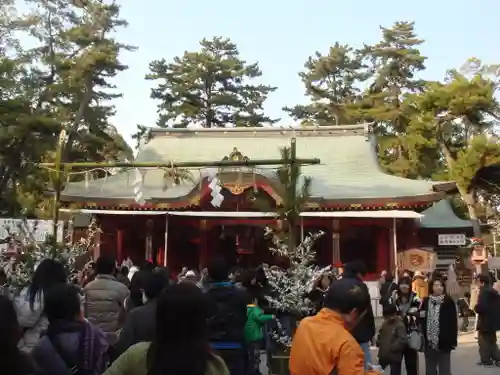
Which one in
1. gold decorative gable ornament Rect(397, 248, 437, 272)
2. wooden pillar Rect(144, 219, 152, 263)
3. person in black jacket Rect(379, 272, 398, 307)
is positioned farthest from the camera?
wooden pillar Rect(144, 219, 152, 263)

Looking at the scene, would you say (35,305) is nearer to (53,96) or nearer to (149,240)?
(149,240)

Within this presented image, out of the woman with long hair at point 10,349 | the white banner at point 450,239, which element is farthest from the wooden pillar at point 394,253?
the woman with long hair at point 10,349

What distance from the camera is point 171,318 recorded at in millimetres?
2080

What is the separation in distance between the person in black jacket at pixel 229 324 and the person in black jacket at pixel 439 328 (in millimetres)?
3101

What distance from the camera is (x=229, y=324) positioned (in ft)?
15.0

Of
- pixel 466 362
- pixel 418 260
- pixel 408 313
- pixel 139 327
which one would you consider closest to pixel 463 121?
pixel 418 260

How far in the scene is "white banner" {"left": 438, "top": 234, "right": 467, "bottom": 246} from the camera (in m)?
18.2

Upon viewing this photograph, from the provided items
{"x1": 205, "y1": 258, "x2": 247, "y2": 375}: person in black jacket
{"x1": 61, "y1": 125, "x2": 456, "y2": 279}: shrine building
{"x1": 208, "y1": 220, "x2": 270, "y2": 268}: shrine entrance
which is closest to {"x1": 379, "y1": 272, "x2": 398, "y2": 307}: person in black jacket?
{"x1": 205, "y1": 258, "x2": 247, "y2": 375}: person in black jacket

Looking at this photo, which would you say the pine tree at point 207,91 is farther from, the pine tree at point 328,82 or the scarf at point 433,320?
the scarf at point 433,320

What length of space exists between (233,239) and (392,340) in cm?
1221

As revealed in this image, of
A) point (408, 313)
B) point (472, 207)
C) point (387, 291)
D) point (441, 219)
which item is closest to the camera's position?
point (408, 313)

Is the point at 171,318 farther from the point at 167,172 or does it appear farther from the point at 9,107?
the point at 9,107

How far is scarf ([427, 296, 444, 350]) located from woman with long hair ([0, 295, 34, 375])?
5.62m

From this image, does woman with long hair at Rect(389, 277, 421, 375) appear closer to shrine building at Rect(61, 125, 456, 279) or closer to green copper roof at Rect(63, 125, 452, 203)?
shrine building at Rect(61, 125, 456, 279)
